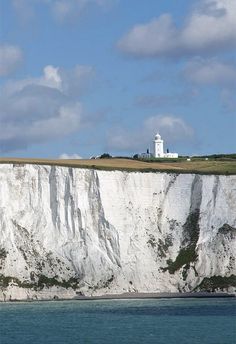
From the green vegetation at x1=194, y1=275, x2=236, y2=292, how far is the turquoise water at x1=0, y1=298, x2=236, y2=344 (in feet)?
11.7

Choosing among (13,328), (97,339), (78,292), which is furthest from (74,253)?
(97,339)

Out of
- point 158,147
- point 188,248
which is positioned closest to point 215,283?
point 188,248

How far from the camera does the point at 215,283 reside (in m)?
80.4

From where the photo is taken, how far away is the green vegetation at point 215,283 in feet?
263

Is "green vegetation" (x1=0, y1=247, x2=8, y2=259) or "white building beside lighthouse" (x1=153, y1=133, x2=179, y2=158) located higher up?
"white building beside lighthouse" (x1=153, y1=133, x2=179, y2=158)

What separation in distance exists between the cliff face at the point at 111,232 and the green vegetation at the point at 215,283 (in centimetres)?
7

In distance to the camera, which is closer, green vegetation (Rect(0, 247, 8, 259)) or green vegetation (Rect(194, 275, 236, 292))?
green vegetation (Rect(0, 247, 8, 259))

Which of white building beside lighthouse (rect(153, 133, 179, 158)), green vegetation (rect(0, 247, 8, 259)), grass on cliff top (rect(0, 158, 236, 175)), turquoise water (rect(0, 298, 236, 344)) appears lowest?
turquoise water (rect(0, 298, 236, 344))

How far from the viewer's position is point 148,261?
8038cm

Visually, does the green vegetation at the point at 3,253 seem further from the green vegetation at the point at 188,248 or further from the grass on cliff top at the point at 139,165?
the green vegetation at the point at 188,248

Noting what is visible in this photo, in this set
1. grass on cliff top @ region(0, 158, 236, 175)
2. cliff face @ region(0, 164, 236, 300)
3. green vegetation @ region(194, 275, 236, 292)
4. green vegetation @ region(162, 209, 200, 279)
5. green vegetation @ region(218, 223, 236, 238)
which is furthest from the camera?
green vegetation @ region(218, 223, 236, 238)

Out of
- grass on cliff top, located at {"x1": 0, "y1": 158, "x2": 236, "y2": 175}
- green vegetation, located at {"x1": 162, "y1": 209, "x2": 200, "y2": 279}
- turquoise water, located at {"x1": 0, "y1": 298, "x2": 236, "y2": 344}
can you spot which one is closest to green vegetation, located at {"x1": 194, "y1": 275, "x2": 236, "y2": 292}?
green vegetation, located at {"x1": 162, "y1": 209, "x2": 200, "y2": 279}

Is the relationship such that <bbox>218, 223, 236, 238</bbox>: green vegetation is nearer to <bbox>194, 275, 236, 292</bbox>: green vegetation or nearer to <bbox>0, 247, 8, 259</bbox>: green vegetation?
<bbox>194, 275, 236, 292</bbox>: green vegetation

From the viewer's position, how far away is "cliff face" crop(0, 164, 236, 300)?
253 ft
